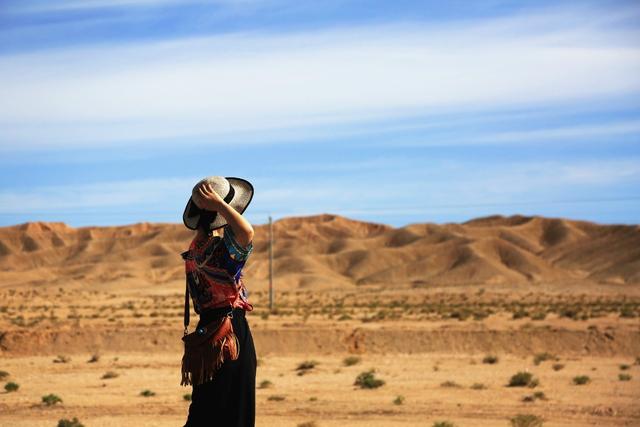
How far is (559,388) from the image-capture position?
23.5m

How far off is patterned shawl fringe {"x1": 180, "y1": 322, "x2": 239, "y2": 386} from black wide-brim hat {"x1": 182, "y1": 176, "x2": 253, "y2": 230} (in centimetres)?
83

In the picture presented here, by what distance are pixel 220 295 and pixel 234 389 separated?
703 millimetres

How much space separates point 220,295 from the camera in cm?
755

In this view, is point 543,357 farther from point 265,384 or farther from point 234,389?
point 234,389

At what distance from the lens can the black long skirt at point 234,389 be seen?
299 inches

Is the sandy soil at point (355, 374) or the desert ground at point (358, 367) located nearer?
the sandy soil at point (355, 374)

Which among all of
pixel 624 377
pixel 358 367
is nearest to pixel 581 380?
pixel 624 377

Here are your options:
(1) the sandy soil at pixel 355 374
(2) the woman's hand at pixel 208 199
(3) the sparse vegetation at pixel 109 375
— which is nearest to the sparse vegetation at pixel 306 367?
(1) the sandy soil at pixel 355 374

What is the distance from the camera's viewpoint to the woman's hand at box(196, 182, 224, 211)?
293 inches

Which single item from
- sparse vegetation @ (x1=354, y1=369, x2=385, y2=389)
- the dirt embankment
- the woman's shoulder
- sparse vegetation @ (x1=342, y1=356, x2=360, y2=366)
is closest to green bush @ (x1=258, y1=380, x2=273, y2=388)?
sparse vegetation @ (x1=354, y1=369, x2=385, y2=389)

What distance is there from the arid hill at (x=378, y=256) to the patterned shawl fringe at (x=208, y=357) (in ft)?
332

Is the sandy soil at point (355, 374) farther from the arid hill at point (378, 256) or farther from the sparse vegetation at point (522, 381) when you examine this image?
the arid hill at point (378, 256)

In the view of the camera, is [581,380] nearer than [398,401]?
No

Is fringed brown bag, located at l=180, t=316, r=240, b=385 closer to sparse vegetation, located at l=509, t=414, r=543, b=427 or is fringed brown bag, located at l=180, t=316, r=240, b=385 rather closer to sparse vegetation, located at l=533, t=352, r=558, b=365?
sparse vegetation, located at l=509, t=414, r=543, b=427
